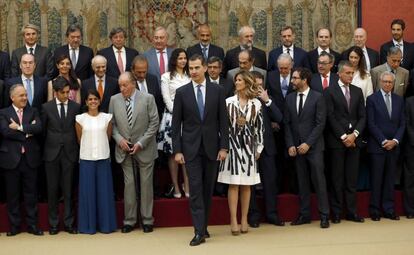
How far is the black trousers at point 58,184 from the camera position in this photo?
892 cm

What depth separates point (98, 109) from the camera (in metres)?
9.12

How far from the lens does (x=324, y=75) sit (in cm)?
972

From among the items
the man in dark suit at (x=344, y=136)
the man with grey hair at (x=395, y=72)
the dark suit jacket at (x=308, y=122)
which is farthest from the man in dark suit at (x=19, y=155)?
the man with grey hair at (x=395, y=72)

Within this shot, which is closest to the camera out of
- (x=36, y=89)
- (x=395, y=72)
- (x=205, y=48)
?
(x=36, y=89)

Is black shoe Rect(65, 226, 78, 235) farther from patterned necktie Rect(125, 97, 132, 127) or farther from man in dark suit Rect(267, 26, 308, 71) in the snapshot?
man in dark suit Rect(267, 26, 308, 71)

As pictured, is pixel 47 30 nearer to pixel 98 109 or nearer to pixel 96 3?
pixel 96 3

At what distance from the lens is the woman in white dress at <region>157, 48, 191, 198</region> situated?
938 centimetres

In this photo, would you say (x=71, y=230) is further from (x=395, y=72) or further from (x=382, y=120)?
(x=395, y=72)

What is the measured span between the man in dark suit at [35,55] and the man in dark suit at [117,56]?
2.22 feet

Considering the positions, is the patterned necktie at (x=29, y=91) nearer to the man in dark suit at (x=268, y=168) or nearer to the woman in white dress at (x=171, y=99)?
the woman in white dress at (x=171, y=99)

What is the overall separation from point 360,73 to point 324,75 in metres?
0.53

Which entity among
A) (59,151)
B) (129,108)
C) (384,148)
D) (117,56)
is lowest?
(384,148)

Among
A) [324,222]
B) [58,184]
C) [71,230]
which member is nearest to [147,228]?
[71,230]

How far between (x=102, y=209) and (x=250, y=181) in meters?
1.71
